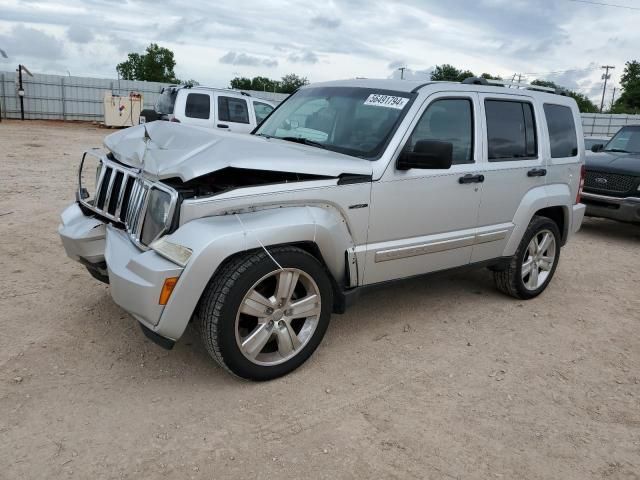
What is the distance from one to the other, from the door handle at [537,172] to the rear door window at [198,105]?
8899 millimetres

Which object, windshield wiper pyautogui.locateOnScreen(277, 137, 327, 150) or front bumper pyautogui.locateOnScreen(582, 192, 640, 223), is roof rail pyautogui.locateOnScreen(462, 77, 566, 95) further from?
front bumper pyautogui.locateOnScreen(582, 192, 640, 223)

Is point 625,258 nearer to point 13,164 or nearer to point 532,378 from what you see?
point 532,378

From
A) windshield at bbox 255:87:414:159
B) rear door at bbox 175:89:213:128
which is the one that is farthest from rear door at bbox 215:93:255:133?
windshield at bbox 255:87:414:159

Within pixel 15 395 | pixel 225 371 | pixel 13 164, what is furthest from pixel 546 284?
pixel 13 164

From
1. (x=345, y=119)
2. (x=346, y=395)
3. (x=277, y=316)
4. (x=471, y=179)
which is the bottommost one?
Answer: (x=346, y=395)

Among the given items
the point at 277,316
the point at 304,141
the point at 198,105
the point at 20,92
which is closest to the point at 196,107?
the point at 198,105

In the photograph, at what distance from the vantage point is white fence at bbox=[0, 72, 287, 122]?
26.2 meters

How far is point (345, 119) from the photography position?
4.13m

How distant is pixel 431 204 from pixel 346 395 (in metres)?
1.55

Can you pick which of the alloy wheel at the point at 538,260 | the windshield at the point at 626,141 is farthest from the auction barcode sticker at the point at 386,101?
the windshield at the point at 626,141

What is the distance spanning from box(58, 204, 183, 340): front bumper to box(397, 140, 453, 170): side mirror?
1707 millimetres

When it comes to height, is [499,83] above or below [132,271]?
above

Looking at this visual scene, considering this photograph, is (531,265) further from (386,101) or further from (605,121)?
(605,121)

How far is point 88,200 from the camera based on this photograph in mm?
4129
